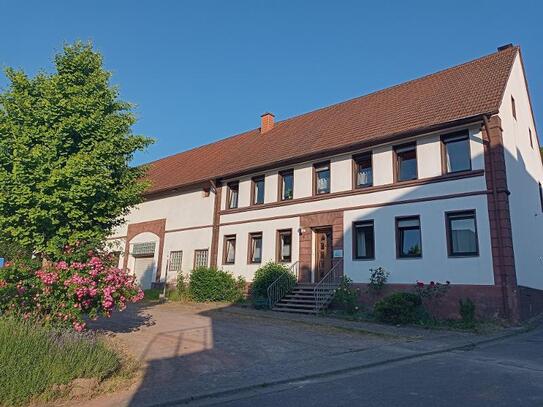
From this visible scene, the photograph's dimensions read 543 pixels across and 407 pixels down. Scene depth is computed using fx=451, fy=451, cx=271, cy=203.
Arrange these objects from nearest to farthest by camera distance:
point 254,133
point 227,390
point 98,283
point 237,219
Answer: point 227,390, point 98,283, point 237,219, point 254,133

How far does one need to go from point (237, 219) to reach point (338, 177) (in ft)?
18.9

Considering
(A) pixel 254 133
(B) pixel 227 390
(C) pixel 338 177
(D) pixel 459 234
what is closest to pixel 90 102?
(B) pixel 227 390

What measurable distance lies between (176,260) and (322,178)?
970cm

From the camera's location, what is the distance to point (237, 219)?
21625 millimetres

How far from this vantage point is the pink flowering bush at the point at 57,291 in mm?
8383

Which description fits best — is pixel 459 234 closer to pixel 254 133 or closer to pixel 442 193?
pixel 442 193

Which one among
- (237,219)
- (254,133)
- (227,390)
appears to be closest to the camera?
(227,390)

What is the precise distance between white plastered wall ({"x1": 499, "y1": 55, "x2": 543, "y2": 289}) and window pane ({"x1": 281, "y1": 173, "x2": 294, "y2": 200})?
8616 mm

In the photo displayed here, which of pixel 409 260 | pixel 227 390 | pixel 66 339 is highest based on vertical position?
pixel 409 260

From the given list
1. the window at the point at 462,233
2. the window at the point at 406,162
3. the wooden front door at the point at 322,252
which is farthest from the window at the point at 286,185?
the window at the point at 462,233

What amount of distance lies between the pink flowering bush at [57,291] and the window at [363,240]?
1028 cm

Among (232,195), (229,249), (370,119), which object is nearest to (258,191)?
(232,195)

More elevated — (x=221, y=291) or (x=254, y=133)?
(x=254, y=133)

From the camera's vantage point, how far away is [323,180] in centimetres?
1916
